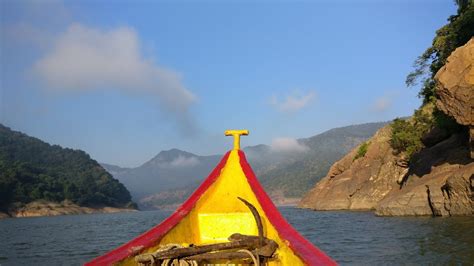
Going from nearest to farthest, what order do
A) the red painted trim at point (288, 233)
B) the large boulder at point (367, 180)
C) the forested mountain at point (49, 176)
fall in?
1. the red painted trim at point (288, 233)
2. the large boulder at point (367, 180)
3. the forested mountain at point (49, 176)

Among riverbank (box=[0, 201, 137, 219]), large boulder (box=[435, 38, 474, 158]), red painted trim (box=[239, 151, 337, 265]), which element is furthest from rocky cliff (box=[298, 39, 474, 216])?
riverbank (box=[0, 201, 137, 219])

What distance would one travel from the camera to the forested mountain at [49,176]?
286 feet

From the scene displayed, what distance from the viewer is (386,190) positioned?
4112 cm

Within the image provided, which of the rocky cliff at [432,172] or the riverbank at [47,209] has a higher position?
the rocky cliff at [432,172]

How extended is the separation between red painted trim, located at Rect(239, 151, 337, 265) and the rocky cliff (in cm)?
1714

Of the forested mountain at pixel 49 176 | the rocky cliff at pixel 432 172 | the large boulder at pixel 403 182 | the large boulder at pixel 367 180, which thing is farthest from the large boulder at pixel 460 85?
the forested mountain at pixel 49 176

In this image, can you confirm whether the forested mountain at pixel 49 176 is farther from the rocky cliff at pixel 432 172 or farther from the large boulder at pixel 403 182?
the rocky cliff at pixel 432 172

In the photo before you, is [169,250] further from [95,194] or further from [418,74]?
[95,194]

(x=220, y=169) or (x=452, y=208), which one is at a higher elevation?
(x=220, y=169)

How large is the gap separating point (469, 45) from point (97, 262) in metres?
21.9

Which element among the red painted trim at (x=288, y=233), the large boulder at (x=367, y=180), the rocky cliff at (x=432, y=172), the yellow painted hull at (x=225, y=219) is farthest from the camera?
the large boulder at (x=367, y=180)

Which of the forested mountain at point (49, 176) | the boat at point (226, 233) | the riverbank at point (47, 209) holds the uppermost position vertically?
the forested mountain at point (49, 176)

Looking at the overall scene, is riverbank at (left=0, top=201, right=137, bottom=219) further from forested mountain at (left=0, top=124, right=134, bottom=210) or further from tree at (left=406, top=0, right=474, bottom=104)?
tree at (left=406, top=0, right=474, bottom=104)

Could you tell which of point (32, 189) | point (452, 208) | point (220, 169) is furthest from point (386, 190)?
point (32, 189)
